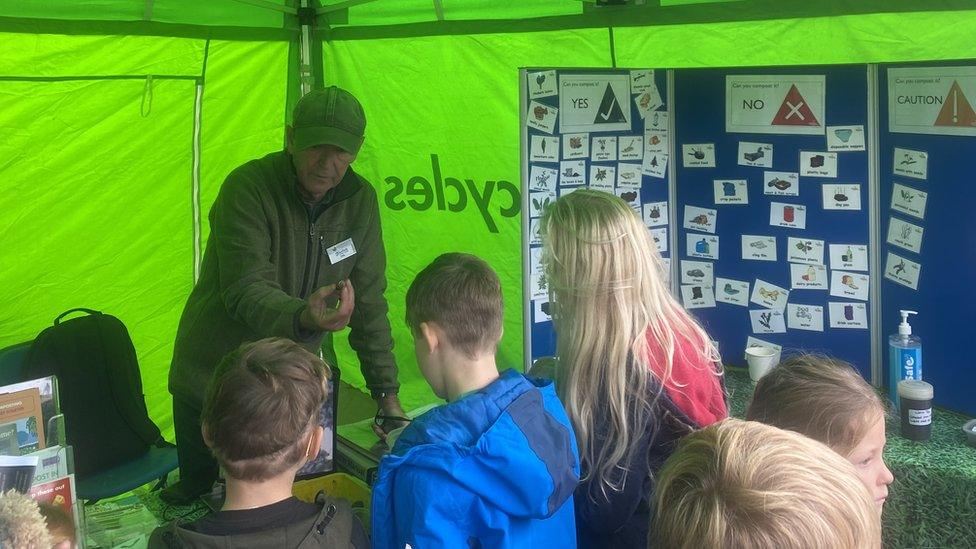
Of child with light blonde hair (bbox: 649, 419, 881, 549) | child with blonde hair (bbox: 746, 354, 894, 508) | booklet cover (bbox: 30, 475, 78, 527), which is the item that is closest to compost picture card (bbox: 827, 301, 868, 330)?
child with blonde hair (bbox: 746, 354, 894, 508)

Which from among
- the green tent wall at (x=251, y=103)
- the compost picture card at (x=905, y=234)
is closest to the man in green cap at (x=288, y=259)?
the green tent wall at (x=251, y=103)

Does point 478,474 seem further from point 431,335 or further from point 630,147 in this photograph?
point 630,147

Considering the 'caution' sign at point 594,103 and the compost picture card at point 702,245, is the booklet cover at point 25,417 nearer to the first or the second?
the 'caution' sign at point 594,103

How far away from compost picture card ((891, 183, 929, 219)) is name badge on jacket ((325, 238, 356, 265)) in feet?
6.13

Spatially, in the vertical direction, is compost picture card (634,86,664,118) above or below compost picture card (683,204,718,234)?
above

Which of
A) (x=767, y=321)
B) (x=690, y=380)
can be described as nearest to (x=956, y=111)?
(x=767, y=321)

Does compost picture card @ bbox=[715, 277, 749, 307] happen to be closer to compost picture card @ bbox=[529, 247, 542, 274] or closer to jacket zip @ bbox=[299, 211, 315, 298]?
compost picture card @ bbox=[529, 247, 542, 274]

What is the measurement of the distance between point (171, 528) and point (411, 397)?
10.2 feet

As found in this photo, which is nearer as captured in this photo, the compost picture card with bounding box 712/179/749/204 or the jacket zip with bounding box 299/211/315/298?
the jacket zip with bounding box 299/211/315/298

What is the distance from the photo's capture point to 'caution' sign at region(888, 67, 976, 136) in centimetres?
268

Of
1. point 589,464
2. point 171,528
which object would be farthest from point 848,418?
point 171,528

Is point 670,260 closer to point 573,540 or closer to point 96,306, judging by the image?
point 573,540

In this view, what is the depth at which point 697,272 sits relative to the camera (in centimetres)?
349

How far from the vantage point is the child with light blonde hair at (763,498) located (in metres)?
0.84
